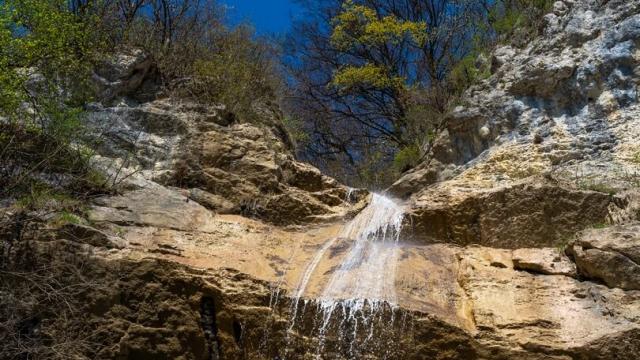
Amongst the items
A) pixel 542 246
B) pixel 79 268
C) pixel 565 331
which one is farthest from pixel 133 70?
pixel 565 331


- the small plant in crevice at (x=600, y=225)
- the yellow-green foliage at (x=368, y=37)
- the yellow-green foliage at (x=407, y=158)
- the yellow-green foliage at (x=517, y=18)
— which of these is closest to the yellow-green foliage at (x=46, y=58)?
the yellow-green foliage at (x=407, y=158)

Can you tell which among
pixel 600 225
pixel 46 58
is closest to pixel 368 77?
pixel 46 58

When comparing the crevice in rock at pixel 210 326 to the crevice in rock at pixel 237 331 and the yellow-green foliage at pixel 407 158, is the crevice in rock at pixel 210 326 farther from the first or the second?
the yellow-green foliage at pixel 407 158

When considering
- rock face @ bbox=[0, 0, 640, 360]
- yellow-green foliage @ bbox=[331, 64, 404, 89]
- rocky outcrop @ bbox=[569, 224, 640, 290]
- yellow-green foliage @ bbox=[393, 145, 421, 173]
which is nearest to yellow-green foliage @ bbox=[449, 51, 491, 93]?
rock face @ bbox=[0, 0, 640, 360]

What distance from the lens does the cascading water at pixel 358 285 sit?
303 inches

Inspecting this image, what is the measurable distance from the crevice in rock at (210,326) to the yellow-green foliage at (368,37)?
11418 mm

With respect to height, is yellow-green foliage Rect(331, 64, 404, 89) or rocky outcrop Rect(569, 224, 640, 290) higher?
yellow-green foliage Rect(331, 64, 404, 89)

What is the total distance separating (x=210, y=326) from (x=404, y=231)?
3.37 metres

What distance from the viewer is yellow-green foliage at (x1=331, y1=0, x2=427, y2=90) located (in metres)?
18.3

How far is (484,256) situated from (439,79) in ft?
35.2

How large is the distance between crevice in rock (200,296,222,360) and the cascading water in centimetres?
99

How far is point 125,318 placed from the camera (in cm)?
820

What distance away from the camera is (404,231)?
397 inches

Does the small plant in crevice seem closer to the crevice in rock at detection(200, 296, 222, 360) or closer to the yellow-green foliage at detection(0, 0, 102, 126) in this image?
the crevice in rock at detection(200, 296, 222, 360)
